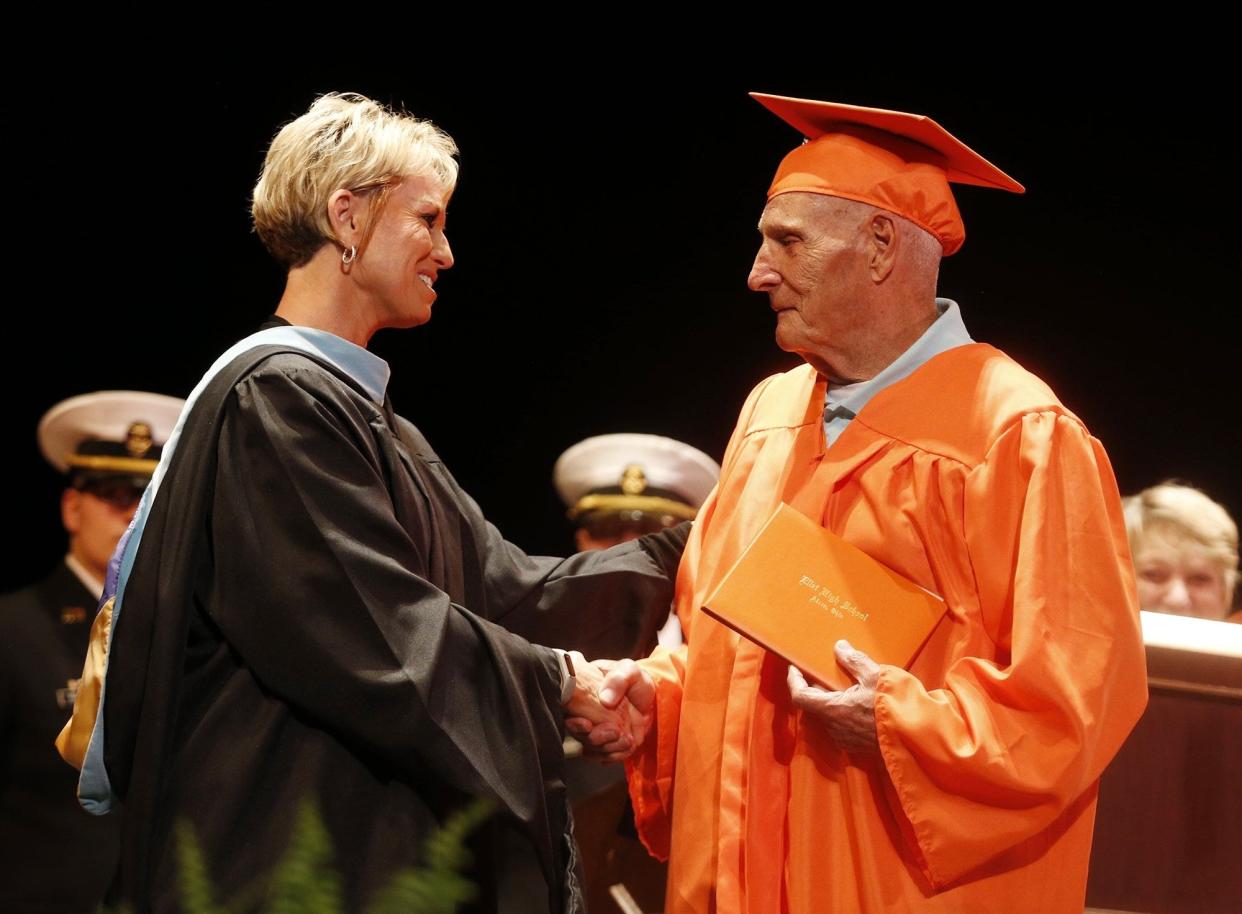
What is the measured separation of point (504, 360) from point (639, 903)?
2093 mm

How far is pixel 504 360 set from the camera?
5.11 metres

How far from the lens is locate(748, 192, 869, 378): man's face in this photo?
2395 mm

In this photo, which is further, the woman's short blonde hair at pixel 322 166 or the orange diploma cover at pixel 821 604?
the woman's short blonde hair at pixel 322 166

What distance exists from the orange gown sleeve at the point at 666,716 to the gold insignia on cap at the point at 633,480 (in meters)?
1.70

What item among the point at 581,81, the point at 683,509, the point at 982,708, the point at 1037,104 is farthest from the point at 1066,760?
the point at 581,81

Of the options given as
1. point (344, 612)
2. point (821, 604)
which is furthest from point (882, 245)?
point (344, 612)

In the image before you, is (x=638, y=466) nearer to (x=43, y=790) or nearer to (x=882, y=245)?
(x=43, y=790)

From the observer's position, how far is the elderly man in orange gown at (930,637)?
2.09m

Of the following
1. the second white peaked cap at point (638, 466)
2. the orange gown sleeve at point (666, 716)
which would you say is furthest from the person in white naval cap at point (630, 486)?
the orange gown sleeve at point (666, 716)

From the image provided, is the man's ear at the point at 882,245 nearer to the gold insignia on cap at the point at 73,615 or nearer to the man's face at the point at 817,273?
the man's face at the point at 817,273

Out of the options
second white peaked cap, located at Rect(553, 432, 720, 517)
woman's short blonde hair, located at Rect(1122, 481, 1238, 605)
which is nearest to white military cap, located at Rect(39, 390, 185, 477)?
second white peaked cap, located at Rect(553, 432, 720, 517)

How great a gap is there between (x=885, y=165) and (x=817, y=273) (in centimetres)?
20

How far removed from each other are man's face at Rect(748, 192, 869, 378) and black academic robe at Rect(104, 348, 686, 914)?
0.68m

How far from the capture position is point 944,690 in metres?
2.14
